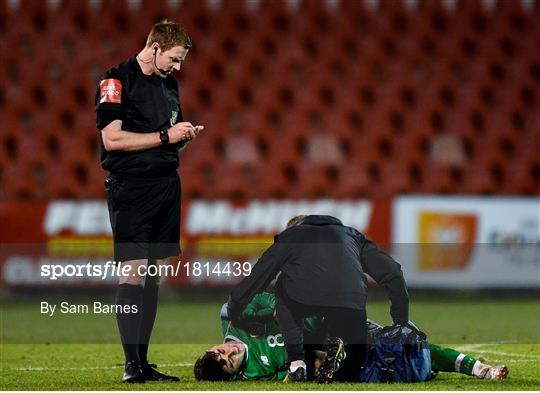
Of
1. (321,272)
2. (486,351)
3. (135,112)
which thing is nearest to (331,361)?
(321,272)

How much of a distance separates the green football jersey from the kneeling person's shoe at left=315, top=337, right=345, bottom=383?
12.5 inches

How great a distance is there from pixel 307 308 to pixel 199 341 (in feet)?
7.60

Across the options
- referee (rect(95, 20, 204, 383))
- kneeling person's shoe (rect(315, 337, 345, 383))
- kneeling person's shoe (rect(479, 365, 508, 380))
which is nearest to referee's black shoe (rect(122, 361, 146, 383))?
referee (rect(95, 20, 204, 383))

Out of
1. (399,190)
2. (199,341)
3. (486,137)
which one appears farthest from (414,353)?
(486,137)

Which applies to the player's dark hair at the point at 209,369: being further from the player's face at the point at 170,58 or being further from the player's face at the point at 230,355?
the player's face at the point at 170,58

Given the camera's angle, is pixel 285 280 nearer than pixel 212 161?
Yes

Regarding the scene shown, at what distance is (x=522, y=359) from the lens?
5863 millimetres

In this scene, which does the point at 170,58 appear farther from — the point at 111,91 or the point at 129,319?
the point at 129,319

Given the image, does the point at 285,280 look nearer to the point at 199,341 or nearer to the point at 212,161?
the point at 199,341

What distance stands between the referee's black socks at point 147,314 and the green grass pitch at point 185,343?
0.20 metres

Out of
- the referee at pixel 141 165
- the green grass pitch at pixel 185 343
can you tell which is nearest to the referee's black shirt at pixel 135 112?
the referee at pixel 141 165

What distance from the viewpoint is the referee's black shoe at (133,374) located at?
480cm

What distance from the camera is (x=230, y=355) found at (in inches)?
191

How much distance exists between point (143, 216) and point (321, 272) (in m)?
0.84
